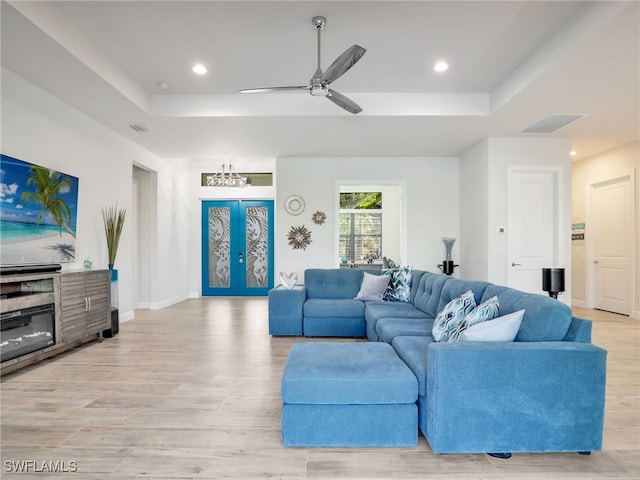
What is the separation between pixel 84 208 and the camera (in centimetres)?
434

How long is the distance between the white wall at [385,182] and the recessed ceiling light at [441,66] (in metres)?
2.74

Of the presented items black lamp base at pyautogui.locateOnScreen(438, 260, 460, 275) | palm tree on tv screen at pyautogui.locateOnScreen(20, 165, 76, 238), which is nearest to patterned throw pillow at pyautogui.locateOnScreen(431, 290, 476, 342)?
black lamp base at pyautogui.locateOnScreen(438, 260, 460, 275)

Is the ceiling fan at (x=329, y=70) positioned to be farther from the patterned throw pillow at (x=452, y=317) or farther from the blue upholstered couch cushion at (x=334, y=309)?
the blue upholstered couch cushion at (x=334, y=309)

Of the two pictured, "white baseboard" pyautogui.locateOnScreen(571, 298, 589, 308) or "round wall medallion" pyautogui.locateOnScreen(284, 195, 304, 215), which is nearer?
"round wall medallion" pyautogui.locateOnScreen(284, 195, 304, 215)

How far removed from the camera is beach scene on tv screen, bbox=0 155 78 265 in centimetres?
317

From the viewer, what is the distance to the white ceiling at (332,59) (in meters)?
2.71

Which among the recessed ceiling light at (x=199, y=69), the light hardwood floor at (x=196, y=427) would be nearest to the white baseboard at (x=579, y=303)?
the light hardwood floor at (x=196, y=427)

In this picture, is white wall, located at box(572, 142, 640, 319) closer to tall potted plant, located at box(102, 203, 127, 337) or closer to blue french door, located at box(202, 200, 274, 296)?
blue french door, located at box(202, 200, 274, 296)

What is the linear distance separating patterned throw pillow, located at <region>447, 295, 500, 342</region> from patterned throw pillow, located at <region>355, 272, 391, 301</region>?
2.13 m

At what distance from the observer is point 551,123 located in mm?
4613

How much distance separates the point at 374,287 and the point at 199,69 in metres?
3.22

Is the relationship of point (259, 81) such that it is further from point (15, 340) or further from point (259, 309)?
point (259, 309)

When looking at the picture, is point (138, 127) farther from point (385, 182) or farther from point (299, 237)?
point (385, 182)

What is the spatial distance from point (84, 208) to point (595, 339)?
21.5 ft
